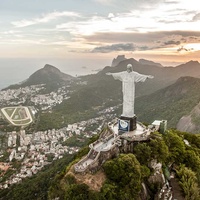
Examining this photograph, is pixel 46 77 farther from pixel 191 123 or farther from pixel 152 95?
pixel 191 123

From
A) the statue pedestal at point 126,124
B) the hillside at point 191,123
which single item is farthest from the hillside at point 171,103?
the statue pedestal at point 126,124

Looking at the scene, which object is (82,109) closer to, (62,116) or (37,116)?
(62,116)

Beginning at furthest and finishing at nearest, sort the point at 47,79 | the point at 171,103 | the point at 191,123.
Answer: the point at 47,79
the point at 171,103
the point at 191,123

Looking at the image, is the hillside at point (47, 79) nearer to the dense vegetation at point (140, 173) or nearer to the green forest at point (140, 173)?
the green forest at point (140, 173)

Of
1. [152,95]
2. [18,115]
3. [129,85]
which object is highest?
[129,85]

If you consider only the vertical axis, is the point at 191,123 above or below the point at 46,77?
above

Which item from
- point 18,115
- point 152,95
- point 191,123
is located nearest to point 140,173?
point 191,123

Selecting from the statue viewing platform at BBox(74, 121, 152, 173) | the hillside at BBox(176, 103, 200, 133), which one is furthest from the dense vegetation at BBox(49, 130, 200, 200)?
the hillside at BBox(176, 103, 200, 133)

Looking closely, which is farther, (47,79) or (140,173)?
(47,79)
